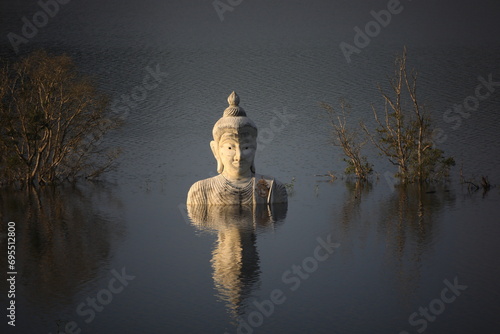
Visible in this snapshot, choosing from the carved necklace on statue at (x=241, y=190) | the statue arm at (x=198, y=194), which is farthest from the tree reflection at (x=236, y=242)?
the carved necklace on statue at (x=241, y=190)

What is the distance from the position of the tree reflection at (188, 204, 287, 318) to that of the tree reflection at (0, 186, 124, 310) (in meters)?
2.00

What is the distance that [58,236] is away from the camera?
58.6 feet

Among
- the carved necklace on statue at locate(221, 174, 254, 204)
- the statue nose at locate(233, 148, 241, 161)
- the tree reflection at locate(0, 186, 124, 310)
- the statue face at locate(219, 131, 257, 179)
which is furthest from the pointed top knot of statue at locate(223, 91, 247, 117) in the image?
the tree reflection at locate(0, 186, 124, 310)

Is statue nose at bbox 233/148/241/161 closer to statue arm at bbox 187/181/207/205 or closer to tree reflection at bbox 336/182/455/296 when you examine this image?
statue arm at bbox 187/181/207/205

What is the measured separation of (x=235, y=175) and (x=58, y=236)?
14.1ft

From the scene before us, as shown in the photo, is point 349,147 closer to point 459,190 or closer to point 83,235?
point 459,190

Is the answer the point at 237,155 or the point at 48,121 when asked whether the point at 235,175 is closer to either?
the point at 237,155

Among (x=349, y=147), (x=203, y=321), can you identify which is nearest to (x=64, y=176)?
(x=349, y=147)

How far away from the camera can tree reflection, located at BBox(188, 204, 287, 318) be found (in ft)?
42.6

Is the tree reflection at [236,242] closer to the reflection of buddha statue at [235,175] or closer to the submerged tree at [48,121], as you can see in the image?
the reflection of buddha statue at [235,175]

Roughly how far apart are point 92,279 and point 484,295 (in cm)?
622

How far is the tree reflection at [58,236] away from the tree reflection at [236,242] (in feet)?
6.56

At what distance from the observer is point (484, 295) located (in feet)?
42.1

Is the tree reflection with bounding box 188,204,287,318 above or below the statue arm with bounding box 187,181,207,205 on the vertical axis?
below
